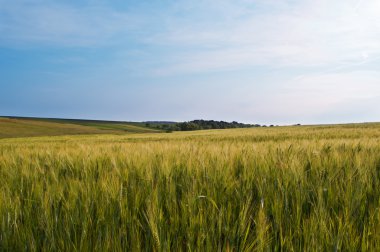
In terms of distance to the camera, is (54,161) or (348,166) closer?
(348,166)

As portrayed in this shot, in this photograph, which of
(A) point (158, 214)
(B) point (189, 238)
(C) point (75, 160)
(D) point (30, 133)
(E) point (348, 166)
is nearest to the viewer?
(B) point (189, 238)

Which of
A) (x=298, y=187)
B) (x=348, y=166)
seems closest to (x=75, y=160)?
(x=298, y=187)

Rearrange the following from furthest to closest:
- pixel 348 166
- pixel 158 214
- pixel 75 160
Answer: pixel 75 160
pixel 348 166
pixel 158 214

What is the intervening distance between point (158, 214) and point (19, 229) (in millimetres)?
662

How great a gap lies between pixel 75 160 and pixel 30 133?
51075mm

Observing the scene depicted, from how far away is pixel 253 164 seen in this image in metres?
2.32

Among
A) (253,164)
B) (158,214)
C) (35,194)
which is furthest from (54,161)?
(158,214)

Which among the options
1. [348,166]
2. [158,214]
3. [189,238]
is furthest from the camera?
[348,166]

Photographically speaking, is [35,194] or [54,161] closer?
[35,194]

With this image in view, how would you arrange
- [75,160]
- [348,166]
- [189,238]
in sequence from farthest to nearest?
[75,160]
[348,166]
[189,238]

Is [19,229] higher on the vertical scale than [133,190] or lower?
lower

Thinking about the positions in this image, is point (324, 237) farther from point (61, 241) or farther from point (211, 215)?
point (61, 241)

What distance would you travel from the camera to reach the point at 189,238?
3.64 feet

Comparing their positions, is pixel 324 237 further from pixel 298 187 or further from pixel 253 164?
pixel 253 164
